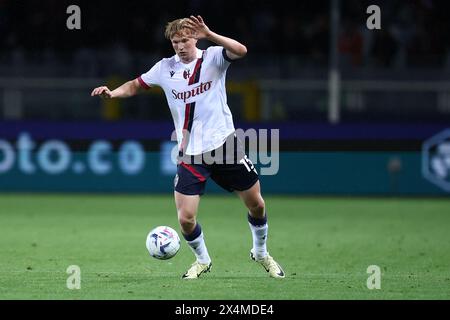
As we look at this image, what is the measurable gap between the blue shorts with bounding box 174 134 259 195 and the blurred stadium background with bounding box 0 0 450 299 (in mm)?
9183

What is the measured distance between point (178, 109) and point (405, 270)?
2797 millimetres

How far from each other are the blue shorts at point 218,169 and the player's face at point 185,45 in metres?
0.83

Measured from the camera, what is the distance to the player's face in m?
9.13

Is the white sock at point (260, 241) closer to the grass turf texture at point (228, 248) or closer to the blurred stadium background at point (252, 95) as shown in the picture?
the grass turf texture at point (228, 248)

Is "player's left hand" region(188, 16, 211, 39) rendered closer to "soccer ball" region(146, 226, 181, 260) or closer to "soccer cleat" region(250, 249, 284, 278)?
"soccer ball" region(146, 226, 181, 260)

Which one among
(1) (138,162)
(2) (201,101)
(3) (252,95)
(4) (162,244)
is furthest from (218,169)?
(3) (252,95)

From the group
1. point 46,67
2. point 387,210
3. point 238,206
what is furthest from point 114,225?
point 46,67

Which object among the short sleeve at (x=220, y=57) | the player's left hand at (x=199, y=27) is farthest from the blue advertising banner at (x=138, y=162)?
the player's left hand at (x=199, y=27)

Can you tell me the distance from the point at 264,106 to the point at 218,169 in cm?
1153

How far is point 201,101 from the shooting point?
30.9 ft

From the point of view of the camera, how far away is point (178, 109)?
9484 mm

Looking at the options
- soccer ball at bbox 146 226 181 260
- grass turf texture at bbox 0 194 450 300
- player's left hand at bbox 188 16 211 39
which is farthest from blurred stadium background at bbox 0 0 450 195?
player's left hand at bbox 188 16 211 39

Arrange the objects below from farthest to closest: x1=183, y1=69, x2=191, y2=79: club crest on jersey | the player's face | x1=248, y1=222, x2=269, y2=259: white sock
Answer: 1. x1=248, y1=222, x2=269, y2=259: white sock
2. x1=183, y1=69, x2=191, y2=79: club crest on jersey
3. the player's face

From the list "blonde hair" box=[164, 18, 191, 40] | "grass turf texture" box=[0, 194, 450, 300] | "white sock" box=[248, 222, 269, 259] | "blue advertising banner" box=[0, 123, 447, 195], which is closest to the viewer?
"grass turf texture" box=[0, 194, 450, 300]
